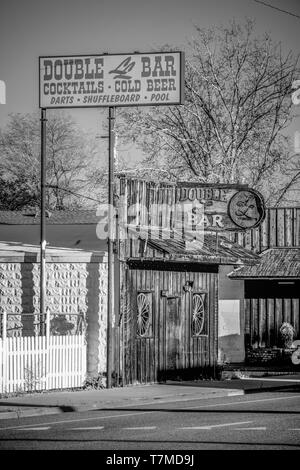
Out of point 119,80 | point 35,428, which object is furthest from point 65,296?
point 35,428

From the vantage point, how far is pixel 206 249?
27891mm

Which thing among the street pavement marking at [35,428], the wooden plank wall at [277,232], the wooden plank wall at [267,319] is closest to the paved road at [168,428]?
the street pavement marking at [35,428]

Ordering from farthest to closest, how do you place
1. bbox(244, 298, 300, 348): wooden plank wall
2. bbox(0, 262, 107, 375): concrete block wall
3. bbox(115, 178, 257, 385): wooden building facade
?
bbox(244, 298, 300, 348): wooden plank wall, bbox(115, 178, 257, 385): wooden building facade, bbox(0, 262, 107, 375): concrete block wall

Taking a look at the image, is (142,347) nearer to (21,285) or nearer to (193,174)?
(21,285)

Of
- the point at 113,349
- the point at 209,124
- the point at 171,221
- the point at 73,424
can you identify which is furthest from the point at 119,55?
the point at 209,124

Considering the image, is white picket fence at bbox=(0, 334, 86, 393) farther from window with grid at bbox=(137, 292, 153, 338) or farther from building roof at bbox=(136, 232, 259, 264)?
building roof at bbox=(136, 232, 259, 264)

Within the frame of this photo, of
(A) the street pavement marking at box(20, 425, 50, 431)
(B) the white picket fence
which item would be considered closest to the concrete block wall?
(B) the white picket fence

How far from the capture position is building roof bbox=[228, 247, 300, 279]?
35.8m

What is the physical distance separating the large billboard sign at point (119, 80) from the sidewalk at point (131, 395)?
7019 mm

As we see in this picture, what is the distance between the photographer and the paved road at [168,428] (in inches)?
548

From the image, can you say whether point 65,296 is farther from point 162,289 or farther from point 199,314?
point 199,314

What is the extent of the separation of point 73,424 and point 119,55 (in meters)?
11.2

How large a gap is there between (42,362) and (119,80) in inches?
288

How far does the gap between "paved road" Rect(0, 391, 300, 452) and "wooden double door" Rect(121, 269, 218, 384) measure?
4.31m
